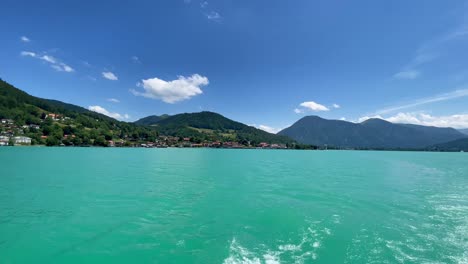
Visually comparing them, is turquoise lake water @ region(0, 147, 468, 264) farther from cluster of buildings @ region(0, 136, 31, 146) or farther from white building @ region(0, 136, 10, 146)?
white building @ region(0, 136, 10, 146)

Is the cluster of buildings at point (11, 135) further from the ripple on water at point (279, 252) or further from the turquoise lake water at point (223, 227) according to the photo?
the ripple on water at point (279, 252)

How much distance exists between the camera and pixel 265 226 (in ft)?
49.5

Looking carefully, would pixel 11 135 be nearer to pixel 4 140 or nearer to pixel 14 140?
pixel 4 140

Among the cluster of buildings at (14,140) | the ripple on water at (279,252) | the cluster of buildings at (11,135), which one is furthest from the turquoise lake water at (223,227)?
the cluster of buildings at (11,135)

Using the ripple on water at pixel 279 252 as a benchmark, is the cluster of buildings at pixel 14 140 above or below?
above

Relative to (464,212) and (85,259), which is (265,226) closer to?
(85,259)

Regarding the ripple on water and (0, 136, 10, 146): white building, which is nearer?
the ripple on water

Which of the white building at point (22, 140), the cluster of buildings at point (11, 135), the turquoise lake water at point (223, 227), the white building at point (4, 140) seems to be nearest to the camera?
the turquoise lake water at point (223, 227)

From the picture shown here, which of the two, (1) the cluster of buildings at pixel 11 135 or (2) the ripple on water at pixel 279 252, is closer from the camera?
(2) the ripple on water at pixel 279 252

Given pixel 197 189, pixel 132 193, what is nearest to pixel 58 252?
pixel 132 193

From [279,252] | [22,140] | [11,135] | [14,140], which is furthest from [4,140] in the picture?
[279,252]

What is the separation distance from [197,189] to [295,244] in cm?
1646

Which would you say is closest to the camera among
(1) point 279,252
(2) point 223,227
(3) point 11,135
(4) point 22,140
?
(1) point 279,252

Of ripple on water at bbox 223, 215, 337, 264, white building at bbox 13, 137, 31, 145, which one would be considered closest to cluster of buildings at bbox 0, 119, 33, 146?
white building at bbox 13, 137, 31, 145
